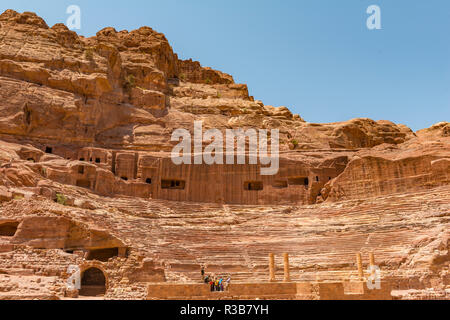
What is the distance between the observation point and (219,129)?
41188mm

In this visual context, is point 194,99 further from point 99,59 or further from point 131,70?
point 99,59

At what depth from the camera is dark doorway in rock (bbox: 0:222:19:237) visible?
21.2 m

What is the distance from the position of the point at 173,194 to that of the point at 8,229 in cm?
1293

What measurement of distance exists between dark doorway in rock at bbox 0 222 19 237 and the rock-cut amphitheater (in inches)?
2.5

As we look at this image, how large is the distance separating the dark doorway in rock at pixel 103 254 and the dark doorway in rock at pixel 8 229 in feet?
12.8

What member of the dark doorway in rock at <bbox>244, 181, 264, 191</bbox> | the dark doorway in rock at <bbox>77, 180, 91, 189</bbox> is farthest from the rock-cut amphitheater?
the dark doorway in rock at <bbox>244, 181, 264, 191</bbox>

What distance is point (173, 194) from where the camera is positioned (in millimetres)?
32344

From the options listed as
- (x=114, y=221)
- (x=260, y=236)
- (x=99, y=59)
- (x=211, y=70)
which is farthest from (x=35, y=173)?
(x=211, y=70)

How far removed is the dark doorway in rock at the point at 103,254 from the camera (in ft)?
75.9

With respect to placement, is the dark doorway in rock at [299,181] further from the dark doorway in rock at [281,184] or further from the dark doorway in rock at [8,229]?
the dark doorway in rock at [8,229]

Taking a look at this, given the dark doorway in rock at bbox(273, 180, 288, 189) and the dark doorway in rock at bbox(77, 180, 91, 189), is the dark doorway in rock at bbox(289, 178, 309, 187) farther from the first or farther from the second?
the dark doorway in rock at bbox(77, 180, 91, 189)

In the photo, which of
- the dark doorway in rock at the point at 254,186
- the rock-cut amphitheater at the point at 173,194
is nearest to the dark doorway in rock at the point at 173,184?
the rock-cut amphitheater at the point at 173,194

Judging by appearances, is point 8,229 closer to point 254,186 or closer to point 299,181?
point 254,186

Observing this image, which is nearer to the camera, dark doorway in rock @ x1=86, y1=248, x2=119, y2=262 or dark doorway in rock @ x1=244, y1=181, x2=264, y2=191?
dark doorway in rock @ x1=86, y1=248, x2=119, y2=262
